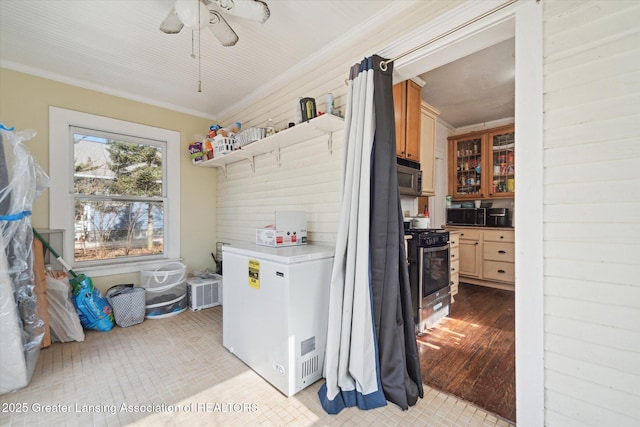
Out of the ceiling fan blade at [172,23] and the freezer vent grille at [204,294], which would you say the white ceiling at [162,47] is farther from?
the freezer vent grille at [204,294]

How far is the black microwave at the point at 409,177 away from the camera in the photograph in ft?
9.21

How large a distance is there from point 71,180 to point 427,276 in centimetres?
391

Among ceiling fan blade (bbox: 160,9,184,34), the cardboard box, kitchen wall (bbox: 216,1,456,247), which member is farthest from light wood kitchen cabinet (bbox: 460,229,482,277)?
ceiling fan blade (bbox: 160,9,184,34)

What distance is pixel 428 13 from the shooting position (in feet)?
5.63

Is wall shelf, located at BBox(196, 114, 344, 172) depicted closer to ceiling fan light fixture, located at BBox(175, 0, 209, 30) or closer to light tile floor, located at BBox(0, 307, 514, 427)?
ceiling fan light fixture, located at BBox(175, 0, 209, 30)

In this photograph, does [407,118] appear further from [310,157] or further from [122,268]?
[122,268]

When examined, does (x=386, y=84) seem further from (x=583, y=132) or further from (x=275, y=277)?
(x=275, y=277)

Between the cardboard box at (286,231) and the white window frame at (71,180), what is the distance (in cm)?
181

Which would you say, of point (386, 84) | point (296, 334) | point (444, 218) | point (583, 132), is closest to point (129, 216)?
point (296, 334)

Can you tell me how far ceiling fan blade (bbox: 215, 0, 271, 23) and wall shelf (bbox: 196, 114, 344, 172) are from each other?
0.73 meters

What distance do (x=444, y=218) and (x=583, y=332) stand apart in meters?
3.79

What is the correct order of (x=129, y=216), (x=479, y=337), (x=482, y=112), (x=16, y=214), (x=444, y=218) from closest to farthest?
(x=16, y=214), (x=479, y=337), (x=129, y=216), (x=482, y=112), (x=444, y=218)

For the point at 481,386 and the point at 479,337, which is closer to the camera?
the point at 481,386

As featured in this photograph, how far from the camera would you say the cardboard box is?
2188mm
